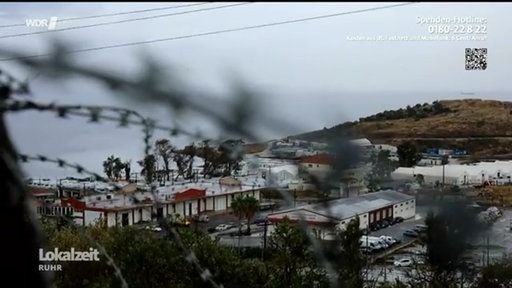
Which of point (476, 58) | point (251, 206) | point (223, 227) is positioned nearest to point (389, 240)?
point (251, 206)

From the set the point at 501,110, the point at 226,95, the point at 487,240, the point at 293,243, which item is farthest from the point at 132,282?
the point at 501,110

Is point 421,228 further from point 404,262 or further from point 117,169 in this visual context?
point 117,169

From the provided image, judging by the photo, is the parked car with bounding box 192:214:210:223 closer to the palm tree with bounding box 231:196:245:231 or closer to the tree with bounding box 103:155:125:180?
the palm tree with bounding box 231:196:245:231

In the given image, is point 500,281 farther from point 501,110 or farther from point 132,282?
point 132,282

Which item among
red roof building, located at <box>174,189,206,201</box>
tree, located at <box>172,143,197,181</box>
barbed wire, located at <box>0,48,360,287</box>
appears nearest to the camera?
barbed wire, located at <box>0,48,360,287</box>

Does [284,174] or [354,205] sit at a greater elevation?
[284,174]

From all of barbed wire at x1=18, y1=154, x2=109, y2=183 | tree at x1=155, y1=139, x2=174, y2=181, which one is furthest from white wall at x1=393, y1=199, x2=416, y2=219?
barbed wire at x1=18, y1=154, x2=109, y2=183
